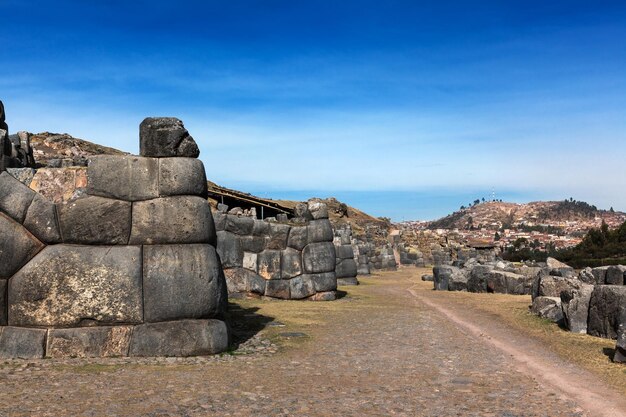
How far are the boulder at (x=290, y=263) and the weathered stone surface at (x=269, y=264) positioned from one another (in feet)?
0.54

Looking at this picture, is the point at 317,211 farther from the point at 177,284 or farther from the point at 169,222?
the point at 177,284

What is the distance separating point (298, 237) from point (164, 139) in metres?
10.1

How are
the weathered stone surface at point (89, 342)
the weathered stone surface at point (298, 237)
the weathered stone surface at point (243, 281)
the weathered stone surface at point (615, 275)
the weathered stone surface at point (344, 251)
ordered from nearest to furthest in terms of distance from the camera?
the weathered stone surface at point (89, 342) → the weathered stone surface at point (615, 275) → the weathered stone surface at point (243, 281) → the weathered stone surface at point (298, 237) → the weathered stone surface at point (344, 251)

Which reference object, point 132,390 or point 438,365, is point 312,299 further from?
point 132,390

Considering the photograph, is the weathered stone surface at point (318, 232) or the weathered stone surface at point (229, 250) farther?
the weathered stone surface at point (318, 232)

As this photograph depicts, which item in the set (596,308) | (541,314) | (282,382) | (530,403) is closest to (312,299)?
(541,314)

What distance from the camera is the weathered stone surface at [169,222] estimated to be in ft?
30.0

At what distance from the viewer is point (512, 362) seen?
904 centimetres

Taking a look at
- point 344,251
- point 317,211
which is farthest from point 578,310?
point 344,251

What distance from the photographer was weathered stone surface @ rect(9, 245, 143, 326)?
8.59 meters

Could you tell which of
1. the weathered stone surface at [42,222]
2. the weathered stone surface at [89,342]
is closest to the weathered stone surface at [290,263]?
the weathered stone surface at [89,342]

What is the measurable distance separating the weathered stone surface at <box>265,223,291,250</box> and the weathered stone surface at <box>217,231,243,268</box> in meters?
1.03

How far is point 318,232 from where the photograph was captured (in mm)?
19344

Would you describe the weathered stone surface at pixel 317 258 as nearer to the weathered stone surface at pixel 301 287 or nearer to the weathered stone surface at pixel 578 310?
the weathered stone surface at pixel 301 287
